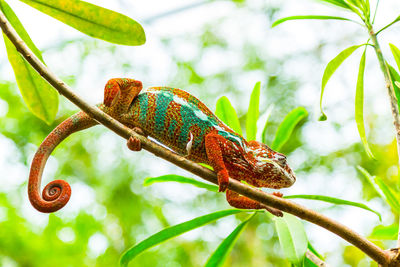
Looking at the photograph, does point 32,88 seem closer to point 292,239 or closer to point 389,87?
point 292,239

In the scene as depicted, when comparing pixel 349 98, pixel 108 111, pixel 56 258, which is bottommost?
pixel 108 111

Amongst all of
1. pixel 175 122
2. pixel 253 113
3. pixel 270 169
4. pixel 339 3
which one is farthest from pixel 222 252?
pixel 339 3

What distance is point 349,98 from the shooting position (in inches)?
201

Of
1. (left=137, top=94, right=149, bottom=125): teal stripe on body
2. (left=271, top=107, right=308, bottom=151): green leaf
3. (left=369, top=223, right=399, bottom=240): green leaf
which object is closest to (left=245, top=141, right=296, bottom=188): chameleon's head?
(left=271, top=107, right=308, bottom=151): green leaf

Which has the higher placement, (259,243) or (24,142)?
(259,243)

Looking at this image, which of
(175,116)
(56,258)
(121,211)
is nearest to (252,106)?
(175,116)

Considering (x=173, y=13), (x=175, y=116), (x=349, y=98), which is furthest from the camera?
(x=349, y=98)

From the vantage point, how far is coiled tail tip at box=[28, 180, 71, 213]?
115 centimetres

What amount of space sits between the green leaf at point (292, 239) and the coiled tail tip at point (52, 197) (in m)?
0.58

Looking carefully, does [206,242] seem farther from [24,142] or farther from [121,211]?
[24,142]

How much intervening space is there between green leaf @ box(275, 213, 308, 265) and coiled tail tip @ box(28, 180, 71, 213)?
0.58m

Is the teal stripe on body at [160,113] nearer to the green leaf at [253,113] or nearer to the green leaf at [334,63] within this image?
the green leaf at [253,113]

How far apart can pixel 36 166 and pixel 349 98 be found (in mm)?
4442

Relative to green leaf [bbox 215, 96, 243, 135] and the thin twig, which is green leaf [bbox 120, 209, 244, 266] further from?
green leaf [bbox 215, 96, 243, 135]
